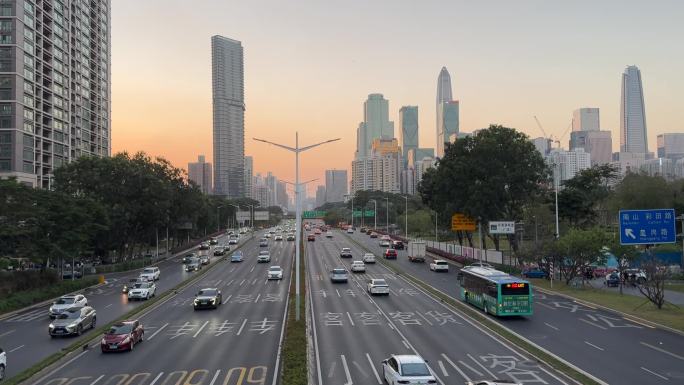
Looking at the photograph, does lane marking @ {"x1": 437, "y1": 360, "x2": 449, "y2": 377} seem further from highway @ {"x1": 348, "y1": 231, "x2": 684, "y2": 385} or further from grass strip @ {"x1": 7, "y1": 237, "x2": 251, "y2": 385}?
grass strip @ {"x1": 7, "y1": 237, "x2": 251, "y2": 385}

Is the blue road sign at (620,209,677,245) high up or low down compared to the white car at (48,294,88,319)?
up

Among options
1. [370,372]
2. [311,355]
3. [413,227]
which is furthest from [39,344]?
[413,227]

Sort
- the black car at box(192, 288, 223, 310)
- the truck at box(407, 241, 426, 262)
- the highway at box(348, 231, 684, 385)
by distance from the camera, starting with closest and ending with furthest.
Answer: the highway at box(348, 231, 684, 385)
the black car at box(192, 288, 223, 310)
the truck at box(407, 241, 426, 262)

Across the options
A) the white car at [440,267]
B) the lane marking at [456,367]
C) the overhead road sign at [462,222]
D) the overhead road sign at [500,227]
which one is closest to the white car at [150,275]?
the white car at [440,267]

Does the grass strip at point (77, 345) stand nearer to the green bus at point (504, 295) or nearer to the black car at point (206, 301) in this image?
the black car at point (206, 301)

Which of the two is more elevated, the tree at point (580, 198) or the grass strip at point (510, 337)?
the tree at point (580, 198)

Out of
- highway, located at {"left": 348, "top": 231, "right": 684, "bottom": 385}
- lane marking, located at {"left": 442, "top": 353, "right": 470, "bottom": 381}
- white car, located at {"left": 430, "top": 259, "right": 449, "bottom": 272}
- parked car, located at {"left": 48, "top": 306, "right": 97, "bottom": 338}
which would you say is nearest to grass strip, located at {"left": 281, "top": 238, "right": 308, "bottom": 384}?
lane marking, located at {"left": 442, "top": 353, "right": 470, "bottom": 381}
